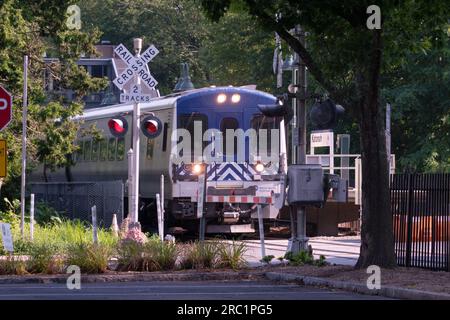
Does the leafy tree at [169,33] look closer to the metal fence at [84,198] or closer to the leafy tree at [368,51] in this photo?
the metal fence at [84,198]

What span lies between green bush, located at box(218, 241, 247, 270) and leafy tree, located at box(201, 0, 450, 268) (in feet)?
7.96

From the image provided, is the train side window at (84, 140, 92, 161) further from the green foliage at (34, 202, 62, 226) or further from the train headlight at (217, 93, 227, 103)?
the train headlight at (217, 93, 227, 103)

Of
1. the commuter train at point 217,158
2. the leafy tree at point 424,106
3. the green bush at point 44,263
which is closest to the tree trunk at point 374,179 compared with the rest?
the green bush at point 44,263

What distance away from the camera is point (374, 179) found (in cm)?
1723

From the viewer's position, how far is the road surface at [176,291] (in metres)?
14.7

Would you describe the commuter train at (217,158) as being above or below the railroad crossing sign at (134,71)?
below

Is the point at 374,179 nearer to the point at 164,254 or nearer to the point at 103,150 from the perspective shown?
the point at 164,254

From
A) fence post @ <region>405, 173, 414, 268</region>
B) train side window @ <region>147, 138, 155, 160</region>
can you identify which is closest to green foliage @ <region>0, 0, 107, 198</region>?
train side window @ <region>147, 138, 155, 160</region>

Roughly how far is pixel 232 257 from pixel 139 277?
194cm

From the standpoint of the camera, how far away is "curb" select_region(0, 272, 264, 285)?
57.2 feet

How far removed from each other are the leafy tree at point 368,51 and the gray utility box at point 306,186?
188 centimetres

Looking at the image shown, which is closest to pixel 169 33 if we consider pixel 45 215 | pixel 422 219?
pixel 45 215
